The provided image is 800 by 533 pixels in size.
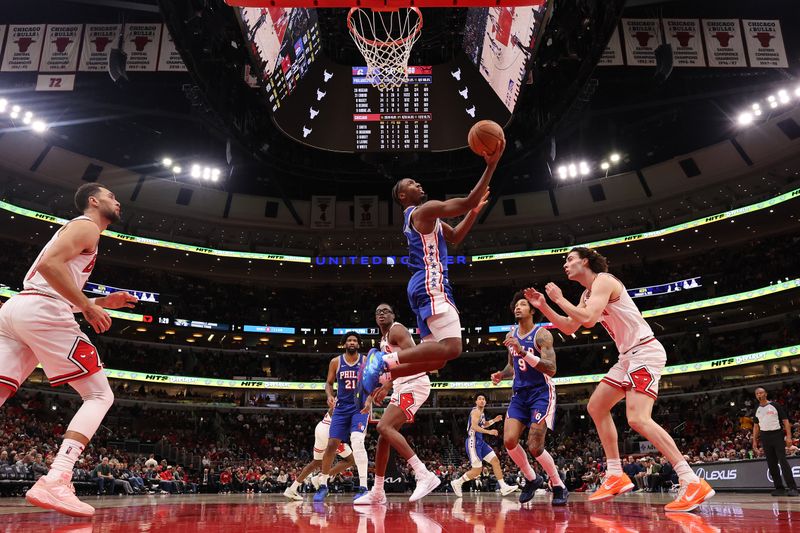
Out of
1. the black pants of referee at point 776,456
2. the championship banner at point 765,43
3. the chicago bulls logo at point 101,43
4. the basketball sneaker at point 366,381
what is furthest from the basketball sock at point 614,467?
the chicago bulls logo at point 101,43

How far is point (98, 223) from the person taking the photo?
4.67 meters

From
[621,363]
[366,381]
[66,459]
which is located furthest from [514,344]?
[66,459]

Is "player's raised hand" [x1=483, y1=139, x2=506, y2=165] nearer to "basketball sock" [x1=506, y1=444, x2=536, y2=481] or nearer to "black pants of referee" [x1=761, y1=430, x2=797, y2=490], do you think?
"basketball sock" [x1=506, y1=444, x2=536, y2=481]

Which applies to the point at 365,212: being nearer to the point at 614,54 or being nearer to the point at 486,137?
the point at 614,54

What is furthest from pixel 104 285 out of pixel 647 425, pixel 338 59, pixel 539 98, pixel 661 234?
pixel 647 425

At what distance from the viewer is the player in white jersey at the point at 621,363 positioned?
4793 mm

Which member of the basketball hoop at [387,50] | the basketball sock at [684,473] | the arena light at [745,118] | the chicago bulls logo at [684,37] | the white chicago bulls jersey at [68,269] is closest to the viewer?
the white chicago bulls jersey at [68,269]

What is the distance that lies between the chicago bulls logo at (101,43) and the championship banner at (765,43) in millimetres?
18532

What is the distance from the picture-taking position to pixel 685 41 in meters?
17.5

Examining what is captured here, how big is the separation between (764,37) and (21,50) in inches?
829

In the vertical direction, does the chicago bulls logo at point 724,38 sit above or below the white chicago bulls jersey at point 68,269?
above

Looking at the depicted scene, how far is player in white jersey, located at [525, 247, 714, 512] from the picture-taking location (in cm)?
479

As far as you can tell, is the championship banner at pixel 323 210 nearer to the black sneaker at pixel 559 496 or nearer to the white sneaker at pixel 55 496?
the black sneaker at pixel 559 496

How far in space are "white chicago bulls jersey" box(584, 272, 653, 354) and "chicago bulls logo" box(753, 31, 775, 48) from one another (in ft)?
51.1
